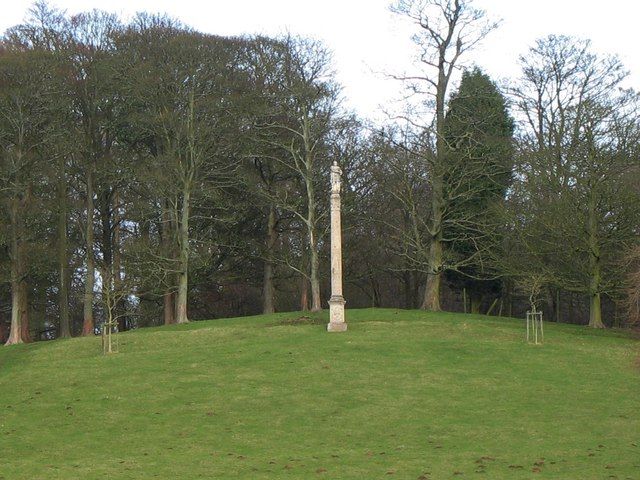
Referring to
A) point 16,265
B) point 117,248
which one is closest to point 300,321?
point 117,248

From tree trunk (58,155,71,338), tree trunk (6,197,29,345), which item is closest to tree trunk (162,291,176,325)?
tree trunk (58,155,71,338)

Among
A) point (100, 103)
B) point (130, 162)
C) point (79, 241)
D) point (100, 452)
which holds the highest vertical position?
point (100, 103)

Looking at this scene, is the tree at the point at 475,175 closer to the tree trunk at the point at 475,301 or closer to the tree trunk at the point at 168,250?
the tree trunk at the point at 475,301

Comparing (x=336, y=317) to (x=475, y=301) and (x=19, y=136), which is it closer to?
(x=19, y=136)

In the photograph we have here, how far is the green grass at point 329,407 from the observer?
572 inches

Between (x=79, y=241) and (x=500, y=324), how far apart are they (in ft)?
77.6

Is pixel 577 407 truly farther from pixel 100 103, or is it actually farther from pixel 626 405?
pixel 100 103

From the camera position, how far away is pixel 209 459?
1511 cm

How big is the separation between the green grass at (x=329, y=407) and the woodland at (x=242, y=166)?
8.34 metres

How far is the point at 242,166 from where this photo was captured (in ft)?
148

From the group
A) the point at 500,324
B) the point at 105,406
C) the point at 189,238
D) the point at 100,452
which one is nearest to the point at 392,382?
the point at 105,406

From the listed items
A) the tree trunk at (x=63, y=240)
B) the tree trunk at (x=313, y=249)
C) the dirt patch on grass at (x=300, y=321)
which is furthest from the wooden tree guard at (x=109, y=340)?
the tree trunk at (x=313, y=249)

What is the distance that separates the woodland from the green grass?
8338 millimetres

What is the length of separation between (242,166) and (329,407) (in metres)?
26.6
